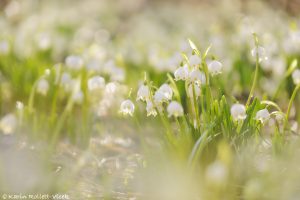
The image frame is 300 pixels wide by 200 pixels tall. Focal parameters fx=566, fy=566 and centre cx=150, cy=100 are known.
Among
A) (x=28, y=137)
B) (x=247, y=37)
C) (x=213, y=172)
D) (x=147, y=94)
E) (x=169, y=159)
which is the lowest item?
(x=213, y=172)

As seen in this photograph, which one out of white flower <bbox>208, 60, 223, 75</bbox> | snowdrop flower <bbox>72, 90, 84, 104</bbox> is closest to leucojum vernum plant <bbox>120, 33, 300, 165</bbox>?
white flower <bbox>208, 60, 223, 75</bbox>

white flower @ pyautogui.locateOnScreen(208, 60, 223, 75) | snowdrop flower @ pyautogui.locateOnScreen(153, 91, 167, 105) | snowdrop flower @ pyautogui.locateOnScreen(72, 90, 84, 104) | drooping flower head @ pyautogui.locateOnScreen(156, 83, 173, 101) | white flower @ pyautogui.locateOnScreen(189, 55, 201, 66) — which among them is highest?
snowdrop flower @ pyautogui.locateOnScreen(72, 90, 84, 104)

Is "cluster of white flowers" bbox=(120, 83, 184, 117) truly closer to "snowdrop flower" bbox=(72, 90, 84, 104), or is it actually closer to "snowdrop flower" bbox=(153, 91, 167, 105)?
"snowdrop flower" bbox=(153, 91, 167, 105)

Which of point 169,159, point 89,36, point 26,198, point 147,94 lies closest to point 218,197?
point 169,159

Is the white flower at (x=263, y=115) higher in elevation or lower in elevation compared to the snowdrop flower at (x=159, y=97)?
lower

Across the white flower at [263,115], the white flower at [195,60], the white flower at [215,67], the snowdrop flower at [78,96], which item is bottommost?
the white flower at [263,115]

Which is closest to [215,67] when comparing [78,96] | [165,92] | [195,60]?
[195,60]

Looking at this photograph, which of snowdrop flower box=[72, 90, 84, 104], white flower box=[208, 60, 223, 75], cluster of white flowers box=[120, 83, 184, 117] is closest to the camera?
cluster of white flowers box=[120, 83, 184, 117]

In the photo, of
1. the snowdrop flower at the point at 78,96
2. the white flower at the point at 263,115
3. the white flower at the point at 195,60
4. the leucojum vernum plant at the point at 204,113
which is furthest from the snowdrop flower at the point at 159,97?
the snowdrop flower at the point at 78,96

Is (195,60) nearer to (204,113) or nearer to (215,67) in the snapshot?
(215,67)

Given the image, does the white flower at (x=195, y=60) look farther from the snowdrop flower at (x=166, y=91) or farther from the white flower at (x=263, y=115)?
the white flower at (x=263, y=115)

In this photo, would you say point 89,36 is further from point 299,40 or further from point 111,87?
point 111,87
